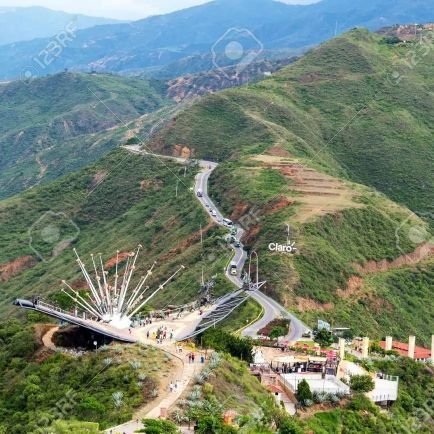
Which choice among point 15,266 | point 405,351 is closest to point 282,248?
point 405,351

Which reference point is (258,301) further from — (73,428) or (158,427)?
(73,428)

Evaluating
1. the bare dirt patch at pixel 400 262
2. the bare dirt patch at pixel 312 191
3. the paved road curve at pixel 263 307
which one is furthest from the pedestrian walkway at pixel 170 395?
the bare dirt patch at pixel 312 191

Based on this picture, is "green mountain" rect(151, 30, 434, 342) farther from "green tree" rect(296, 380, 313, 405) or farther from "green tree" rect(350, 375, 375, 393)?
"green tree" rect(296, 380, 313, 405)

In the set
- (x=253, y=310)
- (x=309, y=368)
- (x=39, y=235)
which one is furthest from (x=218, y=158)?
(x=309, y=368)

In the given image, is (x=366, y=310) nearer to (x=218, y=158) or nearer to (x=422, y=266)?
(x=422, y=266)

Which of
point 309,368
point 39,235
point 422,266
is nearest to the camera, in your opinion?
point 309,368

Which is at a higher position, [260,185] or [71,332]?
[71,332]

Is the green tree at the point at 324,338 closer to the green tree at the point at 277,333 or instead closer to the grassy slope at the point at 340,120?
the green tree at the point at 277,333
